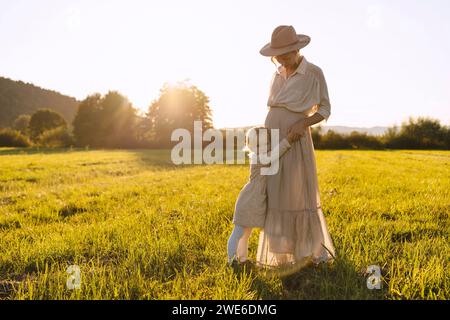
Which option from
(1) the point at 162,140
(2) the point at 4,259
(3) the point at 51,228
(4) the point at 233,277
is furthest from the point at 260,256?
(1) the point at 162,140

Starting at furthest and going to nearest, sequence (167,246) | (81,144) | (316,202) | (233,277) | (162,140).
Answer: (81,144)
(162,140)
(167,246)
(316,202)
(233,277)

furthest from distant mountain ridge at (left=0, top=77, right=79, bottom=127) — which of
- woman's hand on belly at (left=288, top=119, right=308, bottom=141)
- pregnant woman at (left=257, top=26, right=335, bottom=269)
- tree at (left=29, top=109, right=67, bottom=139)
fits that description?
woman's hand on belly at (left=288, top=119, right=308, bottom=141)

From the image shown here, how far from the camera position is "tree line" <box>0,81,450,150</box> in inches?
2138

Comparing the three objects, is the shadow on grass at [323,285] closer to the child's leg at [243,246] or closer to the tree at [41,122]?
the child's leg at [243,246]

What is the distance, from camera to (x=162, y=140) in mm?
53719

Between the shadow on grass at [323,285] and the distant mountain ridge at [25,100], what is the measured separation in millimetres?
104854

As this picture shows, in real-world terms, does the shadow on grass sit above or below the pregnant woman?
below

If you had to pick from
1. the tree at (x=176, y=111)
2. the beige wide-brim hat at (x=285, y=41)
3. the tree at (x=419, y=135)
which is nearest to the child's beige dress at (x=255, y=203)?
the beige wide-brim hat at (x=285, y=41)

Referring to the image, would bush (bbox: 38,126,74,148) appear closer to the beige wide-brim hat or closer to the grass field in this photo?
the grass field

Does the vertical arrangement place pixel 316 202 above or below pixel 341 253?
above

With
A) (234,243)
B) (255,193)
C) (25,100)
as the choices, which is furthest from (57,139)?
(255,193)

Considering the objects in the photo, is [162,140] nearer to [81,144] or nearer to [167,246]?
[81,144]
